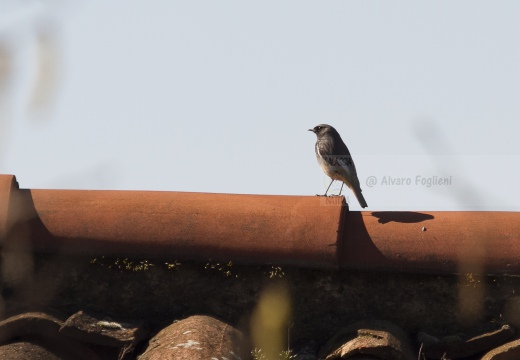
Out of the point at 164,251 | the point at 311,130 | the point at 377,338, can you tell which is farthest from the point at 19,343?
the point at 311,130

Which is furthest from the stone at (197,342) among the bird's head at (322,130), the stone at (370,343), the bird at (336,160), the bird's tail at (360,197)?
the bird's head at (322,130)

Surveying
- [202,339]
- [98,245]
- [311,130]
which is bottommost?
[202,339]

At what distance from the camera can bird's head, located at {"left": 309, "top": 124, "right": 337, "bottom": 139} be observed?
10414 mm

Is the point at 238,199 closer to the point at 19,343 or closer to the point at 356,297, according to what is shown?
the point at 356,297

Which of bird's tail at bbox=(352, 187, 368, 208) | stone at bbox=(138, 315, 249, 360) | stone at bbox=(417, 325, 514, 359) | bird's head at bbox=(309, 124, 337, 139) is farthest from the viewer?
bird's head at bbox=(309, 124, 337, 139)

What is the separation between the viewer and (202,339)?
5.05 m

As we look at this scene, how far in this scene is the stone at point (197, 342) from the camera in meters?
4.81

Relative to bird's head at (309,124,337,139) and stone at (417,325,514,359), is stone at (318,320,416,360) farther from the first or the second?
bird's head at (309,124,337,139)

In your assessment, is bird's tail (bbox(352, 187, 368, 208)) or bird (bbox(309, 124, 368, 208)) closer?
bird's tail (bbox(352, 187, 368, 208))

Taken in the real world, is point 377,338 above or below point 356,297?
below

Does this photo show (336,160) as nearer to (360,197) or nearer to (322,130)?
(360,197)

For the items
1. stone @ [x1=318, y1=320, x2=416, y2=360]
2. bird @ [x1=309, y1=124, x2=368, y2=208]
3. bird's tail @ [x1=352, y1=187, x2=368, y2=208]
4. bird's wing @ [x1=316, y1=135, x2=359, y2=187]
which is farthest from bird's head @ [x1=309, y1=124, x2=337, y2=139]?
stone @ [x1=318, y1=320, x2=416, y2=360]

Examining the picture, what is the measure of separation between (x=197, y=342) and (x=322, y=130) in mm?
5809

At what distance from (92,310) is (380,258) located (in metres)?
1.75
